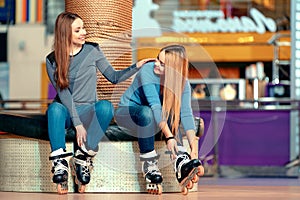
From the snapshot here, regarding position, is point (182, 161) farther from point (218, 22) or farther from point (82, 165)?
point (218, 22)

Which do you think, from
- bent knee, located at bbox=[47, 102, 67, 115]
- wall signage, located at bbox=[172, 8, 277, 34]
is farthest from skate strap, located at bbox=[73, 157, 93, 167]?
wall signage, located at bbox=[172, 8, 277, 34]

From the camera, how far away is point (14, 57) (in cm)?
1111

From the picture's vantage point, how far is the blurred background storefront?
8578mm

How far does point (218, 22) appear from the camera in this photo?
10578mm

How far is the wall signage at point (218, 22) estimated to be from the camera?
10359 mm

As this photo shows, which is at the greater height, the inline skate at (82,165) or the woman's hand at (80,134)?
the woman's hand at (80,134)

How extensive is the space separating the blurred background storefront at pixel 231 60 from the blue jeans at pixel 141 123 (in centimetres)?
365

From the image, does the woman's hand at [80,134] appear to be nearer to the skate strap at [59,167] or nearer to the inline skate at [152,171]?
the skate strap at [59,167]

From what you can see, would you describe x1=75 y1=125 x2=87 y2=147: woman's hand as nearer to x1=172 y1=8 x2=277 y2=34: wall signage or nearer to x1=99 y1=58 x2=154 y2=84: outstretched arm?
x1=99 y1=58 x2=154 y2=84: outstretched arm

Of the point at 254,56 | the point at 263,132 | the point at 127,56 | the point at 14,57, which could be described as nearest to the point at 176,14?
the point at 254,56

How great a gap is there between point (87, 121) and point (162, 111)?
0.35m

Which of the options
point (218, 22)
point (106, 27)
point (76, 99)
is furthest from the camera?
point (218, 22)

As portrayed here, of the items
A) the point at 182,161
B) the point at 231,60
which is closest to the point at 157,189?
the point at 182,161

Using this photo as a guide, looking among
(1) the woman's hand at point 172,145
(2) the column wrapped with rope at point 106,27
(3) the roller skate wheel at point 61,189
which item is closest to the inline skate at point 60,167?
(3) the roller skate wheel at point 61,189
